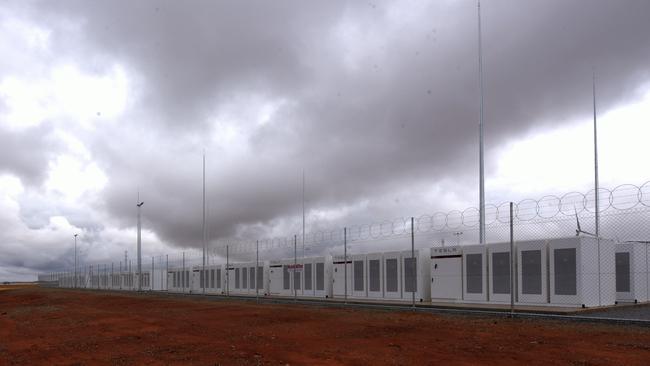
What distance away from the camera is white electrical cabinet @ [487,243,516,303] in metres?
19.7

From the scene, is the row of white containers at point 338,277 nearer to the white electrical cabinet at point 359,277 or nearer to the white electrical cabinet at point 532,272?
the white electrical cabinet at point 359,277

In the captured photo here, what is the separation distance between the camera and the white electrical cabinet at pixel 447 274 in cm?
2162

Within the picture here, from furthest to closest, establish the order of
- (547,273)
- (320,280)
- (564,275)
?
(320,280), (547,273), (564,275)

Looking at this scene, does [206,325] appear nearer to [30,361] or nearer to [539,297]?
[30,361]

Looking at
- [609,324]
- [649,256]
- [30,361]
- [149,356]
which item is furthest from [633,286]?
[30,361]

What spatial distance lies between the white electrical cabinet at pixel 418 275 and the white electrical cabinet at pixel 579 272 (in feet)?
20.4

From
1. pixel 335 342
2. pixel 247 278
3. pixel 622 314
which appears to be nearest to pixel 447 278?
pixel 622 314

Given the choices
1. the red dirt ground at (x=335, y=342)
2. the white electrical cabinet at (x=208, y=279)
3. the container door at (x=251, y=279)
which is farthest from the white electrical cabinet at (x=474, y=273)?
the white electrical cabinet at (x=208, y=279)

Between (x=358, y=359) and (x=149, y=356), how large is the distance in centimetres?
401

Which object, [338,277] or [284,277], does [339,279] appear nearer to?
[338,277]

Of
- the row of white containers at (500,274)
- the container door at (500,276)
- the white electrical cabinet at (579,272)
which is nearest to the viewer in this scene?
the white electrical cabinet at (579,272)

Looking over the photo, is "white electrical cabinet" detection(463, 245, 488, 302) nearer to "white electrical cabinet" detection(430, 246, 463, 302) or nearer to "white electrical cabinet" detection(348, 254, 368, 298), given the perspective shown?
"white electrical cabinet" detection(430, 246, 463, 302)

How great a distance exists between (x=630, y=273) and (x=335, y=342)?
1647cm

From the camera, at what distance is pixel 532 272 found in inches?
751
